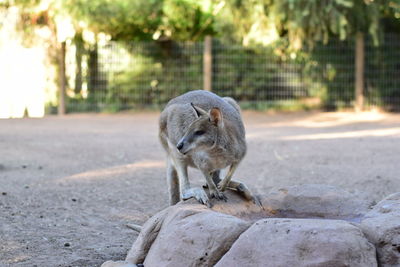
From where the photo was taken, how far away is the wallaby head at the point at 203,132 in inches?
207

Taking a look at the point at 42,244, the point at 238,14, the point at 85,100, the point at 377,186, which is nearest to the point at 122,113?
the point at 85,100

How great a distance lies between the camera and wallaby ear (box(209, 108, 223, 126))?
207 inches

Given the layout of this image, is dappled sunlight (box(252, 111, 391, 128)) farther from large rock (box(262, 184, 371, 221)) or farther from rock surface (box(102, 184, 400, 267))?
rock surface (box(102, 184, 400, 267))

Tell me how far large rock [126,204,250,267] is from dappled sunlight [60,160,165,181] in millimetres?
4593

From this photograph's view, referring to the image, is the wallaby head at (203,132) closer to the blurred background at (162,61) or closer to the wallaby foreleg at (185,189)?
the wallaby foreleg at (185,189)

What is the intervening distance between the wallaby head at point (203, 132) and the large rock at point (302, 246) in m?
1.27

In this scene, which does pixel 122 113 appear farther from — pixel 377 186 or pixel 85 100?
pixel 377 186

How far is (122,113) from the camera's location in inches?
794

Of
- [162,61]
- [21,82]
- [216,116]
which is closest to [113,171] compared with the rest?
[216,116]

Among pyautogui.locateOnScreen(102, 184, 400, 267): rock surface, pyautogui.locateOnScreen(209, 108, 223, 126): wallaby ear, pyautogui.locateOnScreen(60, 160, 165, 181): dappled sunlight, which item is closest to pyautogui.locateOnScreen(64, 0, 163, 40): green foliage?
pyautogui.locateOnScreen(60, 160, 165, 181): dappled sunlight

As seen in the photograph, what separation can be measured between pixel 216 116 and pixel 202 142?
0.23 metres

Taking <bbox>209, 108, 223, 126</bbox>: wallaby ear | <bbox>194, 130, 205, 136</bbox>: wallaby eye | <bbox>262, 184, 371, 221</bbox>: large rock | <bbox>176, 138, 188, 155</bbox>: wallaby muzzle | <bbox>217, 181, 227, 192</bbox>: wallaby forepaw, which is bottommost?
<bbox>262, 184, 371, 221</bbox>: large rock

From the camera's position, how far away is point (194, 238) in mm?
4289

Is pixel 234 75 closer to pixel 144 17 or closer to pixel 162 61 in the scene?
pixel 162 61
